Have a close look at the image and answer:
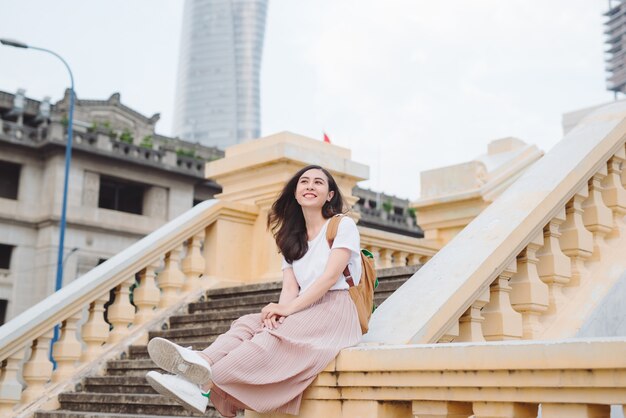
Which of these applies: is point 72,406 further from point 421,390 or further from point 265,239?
point 421,390

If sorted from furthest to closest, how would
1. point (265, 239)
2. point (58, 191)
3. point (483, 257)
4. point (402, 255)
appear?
point (58, 191)
point (402, 255)
point (265, 239)
point (483, 257)

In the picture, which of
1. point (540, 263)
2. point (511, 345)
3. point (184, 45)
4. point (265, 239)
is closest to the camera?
point (511, 345)

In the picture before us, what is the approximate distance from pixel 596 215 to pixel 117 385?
13.0 ft

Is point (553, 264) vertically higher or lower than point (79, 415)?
higher

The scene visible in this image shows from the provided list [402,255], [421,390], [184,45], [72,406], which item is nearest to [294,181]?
[421,390]

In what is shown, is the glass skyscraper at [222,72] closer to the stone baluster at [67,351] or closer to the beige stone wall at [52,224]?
the beige stone wall at [52,224]

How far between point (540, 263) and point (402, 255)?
4539 millimetres

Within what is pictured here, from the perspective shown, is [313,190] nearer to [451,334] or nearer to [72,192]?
[451,334]

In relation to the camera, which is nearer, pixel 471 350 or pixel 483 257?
pixel 471 350

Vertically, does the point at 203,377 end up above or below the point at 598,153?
below

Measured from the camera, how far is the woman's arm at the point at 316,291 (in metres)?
3.45

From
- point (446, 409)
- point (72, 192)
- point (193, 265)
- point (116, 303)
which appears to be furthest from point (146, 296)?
point (72, 192)

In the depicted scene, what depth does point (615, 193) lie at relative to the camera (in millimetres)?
4941

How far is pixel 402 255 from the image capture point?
902cm
